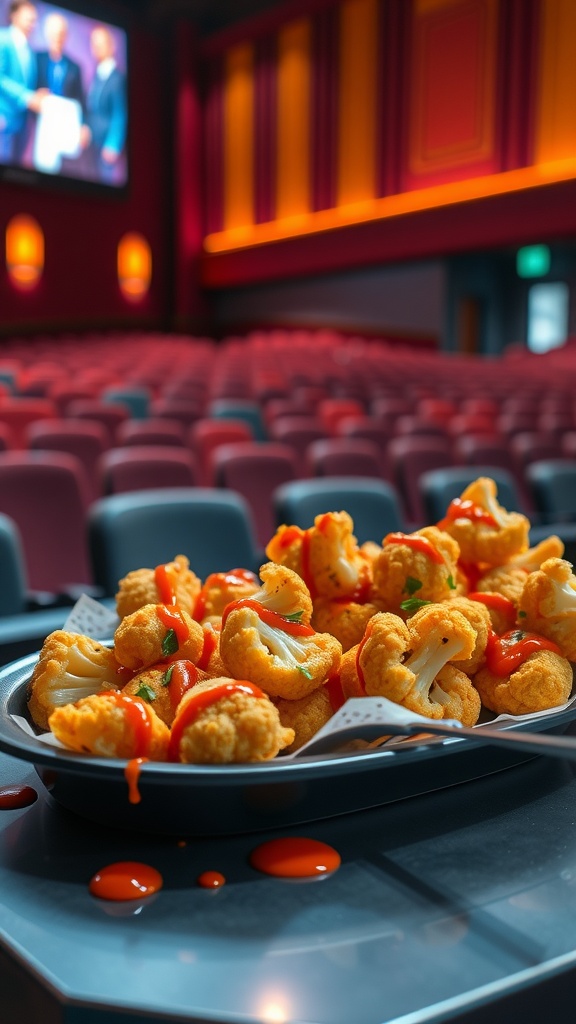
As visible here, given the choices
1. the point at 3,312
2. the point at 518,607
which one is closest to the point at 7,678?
the point at 518,607

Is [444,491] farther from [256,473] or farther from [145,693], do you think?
[145,693]

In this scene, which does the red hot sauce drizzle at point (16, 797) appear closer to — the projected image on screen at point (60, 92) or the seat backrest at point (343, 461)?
the seat backrest at point (343, 461)

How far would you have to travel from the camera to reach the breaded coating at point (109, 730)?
0.44m

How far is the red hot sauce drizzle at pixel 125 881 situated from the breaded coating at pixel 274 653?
10 centimetres

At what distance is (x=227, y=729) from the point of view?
433 millimetres

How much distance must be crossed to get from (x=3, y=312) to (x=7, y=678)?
10.8 metres

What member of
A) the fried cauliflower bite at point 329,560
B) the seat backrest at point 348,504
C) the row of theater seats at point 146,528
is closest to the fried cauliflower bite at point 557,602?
the fried cauliflower bite at point 329,560

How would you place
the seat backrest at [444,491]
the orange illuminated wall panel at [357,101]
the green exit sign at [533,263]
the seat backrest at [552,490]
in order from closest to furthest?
1. the seat backrest at [444,491]
2. the seat backrest at [552,490]
3. the orange illuminated wall panel at [357,101]
4. the green exit sign at [533,263]

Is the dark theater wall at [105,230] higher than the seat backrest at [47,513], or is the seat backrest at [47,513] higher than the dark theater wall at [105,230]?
the dark theater wall at [105,230]

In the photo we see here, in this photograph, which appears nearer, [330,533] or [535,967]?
[535,967]

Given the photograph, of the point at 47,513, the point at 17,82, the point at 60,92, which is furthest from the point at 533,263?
the point at 47,513

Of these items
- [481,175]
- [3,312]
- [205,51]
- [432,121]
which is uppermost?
[205,51]

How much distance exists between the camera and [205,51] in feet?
37.9

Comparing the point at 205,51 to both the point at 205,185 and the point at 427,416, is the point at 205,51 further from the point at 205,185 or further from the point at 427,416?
the point at 427,416
